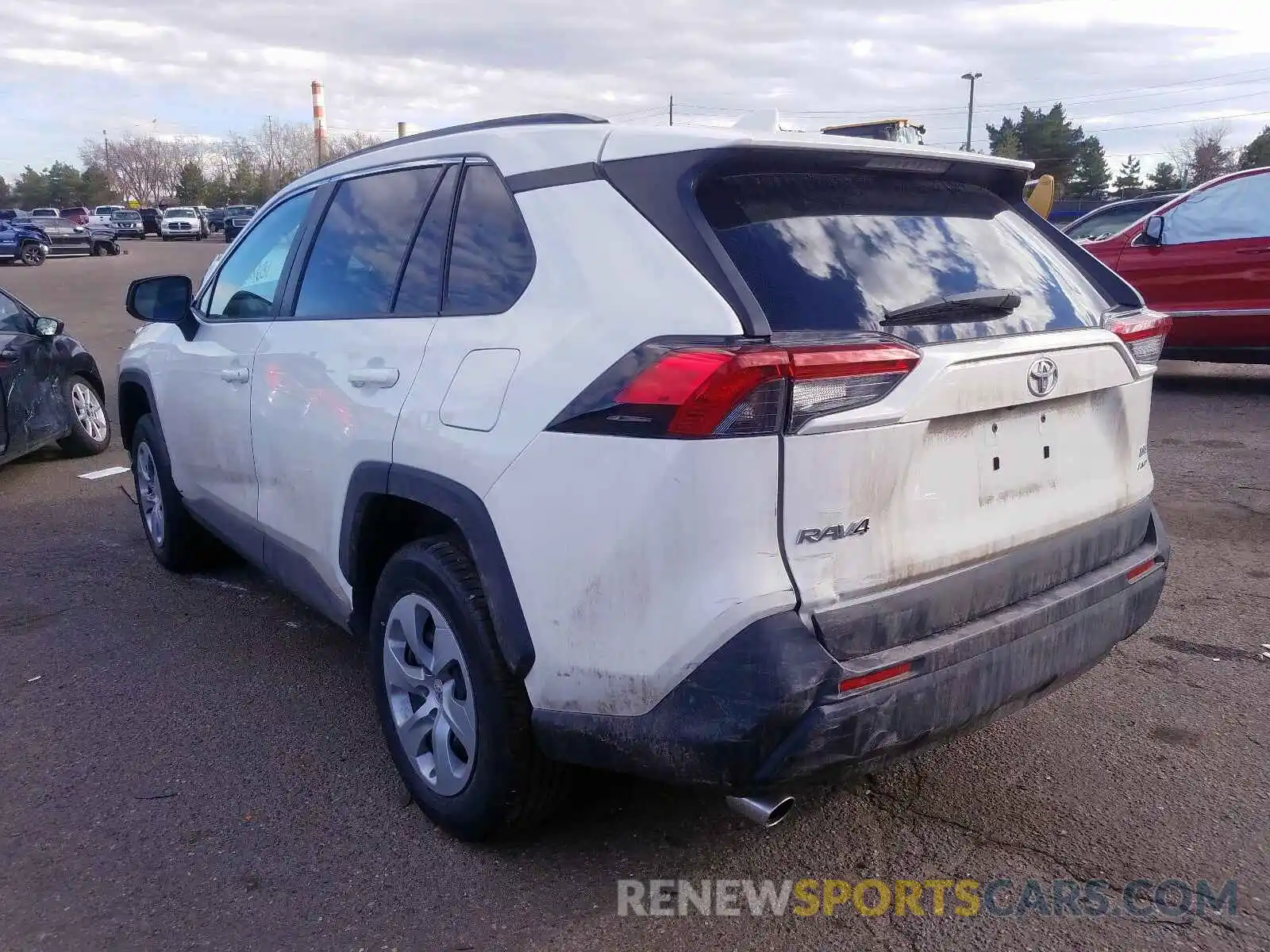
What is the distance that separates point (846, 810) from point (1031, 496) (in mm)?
1047

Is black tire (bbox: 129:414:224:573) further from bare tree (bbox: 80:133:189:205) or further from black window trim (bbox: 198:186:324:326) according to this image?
bare tree (bbox: 80:133:189:205)

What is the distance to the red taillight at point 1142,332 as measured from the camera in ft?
9.52

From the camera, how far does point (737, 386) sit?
7.04ft

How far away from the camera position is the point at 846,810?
3.01m

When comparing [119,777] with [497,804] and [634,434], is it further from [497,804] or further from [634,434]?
[634,434]

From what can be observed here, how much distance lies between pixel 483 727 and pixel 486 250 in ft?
4.09

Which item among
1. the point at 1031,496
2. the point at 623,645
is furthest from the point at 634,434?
the point at 1031,496

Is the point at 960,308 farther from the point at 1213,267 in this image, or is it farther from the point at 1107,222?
the point at 1107,222

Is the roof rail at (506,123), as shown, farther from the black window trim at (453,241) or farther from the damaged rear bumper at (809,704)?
the damaged rear bumper at (809,704)

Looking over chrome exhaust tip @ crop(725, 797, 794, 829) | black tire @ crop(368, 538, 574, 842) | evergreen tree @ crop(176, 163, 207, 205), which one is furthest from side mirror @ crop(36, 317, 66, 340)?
evergreen tree @ crop(176, 163, 207, 205)

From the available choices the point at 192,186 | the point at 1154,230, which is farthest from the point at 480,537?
the point at 192,186

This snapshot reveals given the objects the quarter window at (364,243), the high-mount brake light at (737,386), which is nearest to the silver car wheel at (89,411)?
the quarter window at (364,243)

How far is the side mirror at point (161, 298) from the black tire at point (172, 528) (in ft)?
1.77

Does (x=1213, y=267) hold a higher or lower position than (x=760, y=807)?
higher
